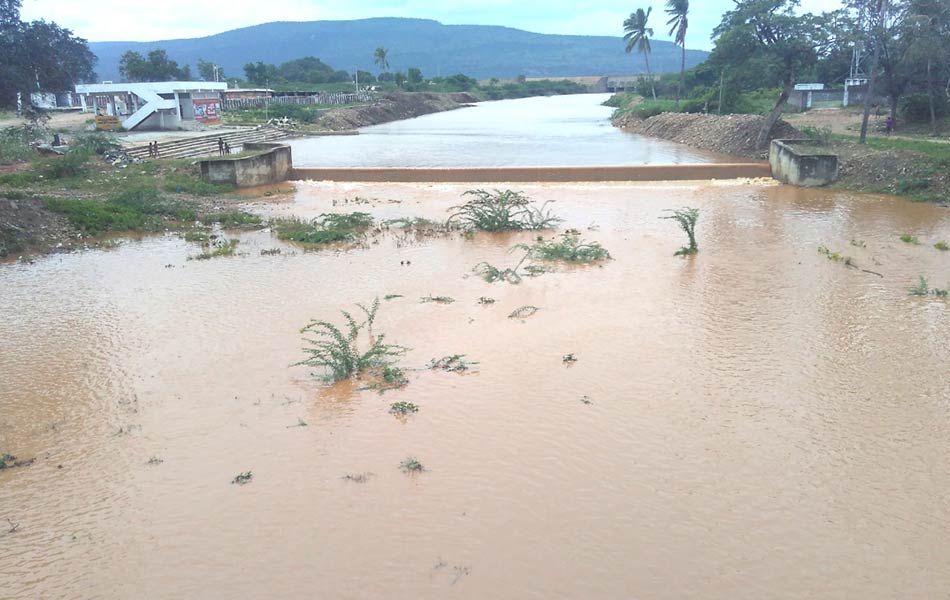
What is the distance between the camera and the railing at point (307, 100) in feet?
168

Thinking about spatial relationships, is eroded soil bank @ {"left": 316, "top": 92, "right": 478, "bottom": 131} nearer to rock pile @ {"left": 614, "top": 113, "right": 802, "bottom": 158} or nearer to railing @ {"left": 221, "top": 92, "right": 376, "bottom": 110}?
railing @ {"left": 221, "top": 92, "right": 376, "bottom": 110}

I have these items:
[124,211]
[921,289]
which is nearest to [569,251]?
[921,289]

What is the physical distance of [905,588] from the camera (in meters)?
3.93

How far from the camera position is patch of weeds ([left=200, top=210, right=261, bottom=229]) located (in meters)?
14.2

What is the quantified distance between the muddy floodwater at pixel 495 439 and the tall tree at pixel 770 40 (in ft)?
39.2

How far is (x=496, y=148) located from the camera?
30.4 meters

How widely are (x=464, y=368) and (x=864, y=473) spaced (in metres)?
3.52

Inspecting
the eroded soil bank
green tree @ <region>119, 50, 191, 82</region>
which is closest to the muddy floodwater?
the eroded soil bank

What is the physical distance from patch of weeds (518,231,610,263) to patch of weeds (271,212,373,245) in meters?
3.44

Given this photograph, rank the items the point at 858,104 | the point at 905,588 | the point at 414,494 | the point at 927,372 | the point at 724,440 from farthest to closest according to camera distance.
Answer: the point at 858,104
the point at 927,372
the point at 724,440
the point at 414,494
the point at 905,588

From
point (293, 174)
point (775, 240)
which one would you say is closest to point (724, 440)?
point (775, 240)

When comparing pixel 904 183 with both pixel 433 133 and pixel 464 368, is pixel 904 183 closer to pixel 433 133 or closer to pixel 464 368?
pixel 464 368

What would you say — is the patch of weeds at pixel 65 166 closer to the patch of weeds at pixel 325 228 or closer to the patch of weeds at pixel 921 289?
the patch of weeds at pixel 325 228

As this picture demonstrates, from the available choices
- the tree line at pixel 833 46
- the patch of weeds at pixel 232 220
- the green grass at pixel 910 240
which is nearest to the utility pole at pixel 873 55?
the tree line at pixel 833 46
